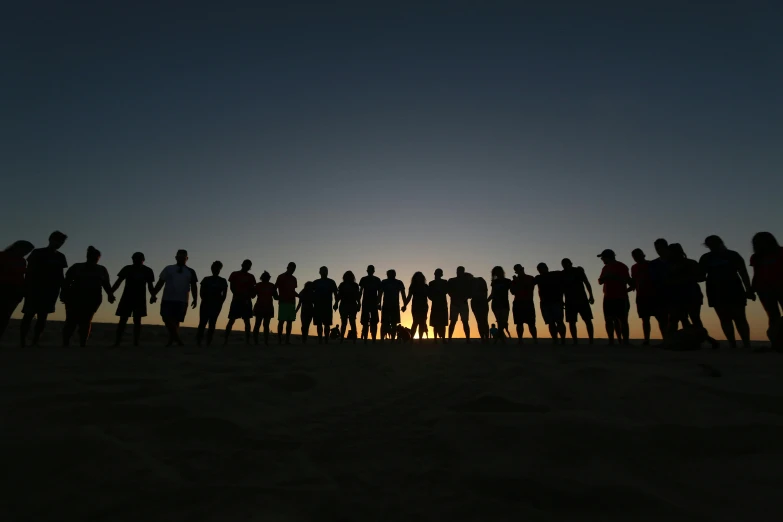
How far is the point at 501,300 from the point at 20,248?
8753 millimetres

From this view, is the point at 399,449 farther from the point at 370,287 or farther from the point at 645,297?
the point at 370,287

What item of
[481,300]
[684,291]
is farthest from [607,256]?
[481,300]

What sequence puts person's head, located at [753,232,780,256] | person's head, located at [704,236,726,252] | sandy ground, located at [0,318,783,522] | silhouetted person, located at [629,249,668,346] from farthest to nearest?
silhouetted person, located at [629,249,668,346] < person's head, located at [704,236,726,252] < person's head, located at [753,232,780,256] < sandy ground, located at [0,318,783,522]

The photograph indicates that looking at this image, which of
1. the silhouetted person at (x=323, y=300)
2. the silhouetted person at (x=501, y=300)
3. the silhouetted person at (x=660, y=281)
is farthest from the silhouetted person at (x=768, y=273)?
the silhouetted person at (x=323, y=300)

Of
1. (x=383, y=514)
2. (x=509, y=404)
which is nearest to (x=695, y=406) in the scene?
(x=509, y=404)

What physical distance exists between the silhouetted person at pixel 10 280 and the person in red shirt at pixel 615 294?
9401 mm

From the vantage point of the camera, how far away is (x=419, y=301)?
10.5 metres

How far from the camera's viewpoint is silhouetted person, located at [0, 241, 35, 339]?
6.08m

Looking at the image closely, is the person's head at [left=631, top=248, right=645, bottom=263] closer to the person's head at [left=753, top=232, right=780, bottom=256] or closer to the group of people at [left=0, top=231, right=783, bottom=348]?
the group of people at [left=0, top=231, right=783, bottom=348]

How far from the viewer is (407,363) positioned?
4.96 meters

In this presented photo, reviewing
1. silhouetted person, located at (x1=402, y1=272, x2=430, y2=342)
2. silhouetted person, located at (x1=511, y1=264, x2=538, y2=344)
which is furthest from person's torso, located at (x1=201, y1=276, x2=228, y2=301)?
silhouetted person, located at (x1=511, y1=264, x2=538, y2=344)

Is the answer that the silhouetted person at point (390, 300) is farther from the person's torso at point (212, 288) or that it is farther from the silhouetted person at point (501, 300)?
the person's torso at point (212, 288)

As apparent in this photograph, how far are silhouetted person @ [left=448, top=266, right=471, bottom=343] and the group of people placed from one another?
0.08ft

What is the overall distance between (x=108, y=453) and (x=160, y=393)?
107 cm
